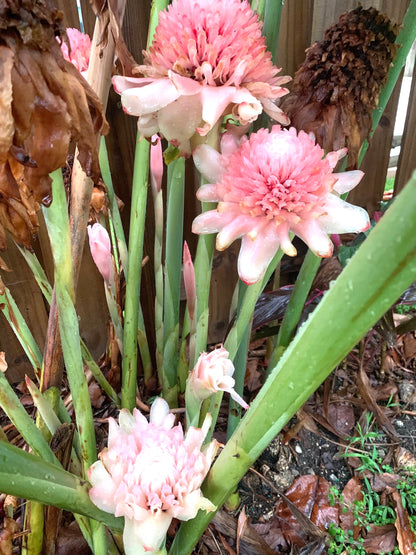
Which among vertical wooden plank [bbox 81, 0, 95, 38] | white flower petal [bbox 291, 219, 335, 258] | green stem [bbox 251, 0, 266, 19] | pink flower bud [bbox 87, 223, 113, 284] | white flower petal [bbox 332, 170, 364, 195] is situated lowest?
pink flower bud [bbox 87, 223, 113, 284]

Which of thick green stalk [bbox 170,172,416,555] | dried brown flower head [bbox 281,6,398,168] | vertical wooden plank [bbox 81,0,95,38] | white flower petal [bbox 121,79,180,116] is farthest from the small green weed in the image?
vertical wooden plank [bbox 81,0,95,38]

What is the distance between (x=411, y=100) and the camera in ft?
3.78

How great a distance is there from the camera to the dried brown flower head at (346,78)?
490mm

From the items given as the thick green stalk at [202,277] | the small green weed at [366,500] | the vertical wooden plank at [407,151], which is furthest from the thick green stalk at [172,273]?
the vertical wooden plank at [407,151]

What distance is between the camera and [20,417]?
0.47m

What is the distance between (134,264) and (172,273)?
9cm

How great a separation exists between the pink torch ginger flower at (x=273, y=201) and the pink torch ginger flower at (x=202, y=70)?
4cm

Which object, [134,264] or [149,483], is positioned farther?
[134,264]

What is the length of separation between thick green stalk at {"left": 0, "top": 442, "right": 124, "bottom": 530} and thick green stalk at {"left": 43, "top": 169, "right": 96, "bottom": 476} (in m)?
0.10

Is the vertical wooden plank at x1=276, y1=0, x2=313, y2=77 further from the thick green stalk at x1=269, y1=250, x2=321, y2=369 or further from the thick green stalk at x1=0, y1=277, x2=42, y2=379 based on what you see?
the thick green stalk at x1=0, y1=277, x2=42, y2=379

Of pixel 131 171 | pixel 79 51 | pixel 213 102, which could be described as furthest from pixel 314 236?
pixel 131 171

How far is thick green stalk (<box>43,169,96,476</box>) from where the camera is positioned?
378 mm

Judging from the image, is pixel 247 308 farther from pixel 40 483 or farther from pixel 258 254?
pixel 40 483

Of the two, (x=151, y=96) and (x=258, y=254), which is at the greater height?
(x=151, y=96)
